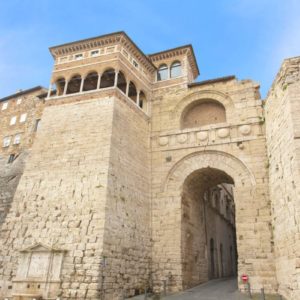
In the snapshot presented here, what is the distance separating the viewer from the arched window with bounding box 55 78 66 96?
56.3ft

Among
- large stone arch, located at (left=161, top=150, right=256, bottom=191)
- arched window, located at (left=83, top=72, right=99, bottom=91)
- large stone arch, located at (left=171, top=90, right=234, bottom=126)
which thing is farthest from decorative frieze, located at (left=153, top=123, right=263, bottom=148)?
arched window, located at (left=83, top=72, right=99, bottom=91)

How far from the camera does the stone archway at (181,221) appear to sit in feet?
43.0

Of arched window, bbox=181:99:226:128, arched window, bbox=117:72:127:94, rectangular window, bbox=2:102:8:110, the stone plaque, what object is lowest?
the stone plaque

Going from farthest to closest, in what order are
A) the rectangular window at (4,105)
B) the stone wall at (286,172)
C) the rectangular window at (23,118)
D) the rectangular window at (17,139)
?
A: the rectangular window at (4,105) < the rectangular window at (23,118) < the rectangular window at (17,139) < the stone wall at (286,172)

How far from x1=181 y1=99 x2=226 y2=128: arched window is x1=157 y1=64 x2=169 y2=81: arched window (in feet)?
8.91

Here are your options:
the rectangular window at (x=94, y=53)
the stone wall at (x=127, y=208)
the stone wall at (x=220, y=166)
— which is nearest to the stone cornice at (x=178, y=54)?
the stone wall at (x=220, y=166)

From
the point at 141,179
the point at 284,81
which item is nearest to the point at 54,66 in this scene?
the point at 141,179

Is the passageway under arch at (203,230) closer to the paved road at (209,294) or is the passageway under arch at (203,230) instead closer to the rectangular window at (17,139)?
the paved road at (209,294)

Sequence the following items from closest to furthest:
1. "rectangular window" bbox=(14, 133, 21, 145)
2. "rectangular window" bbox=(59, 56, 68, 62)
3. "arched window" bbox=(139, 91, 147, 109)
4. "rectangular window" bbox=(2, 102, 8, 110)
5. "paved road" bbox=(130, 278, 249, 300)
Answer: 1. "paved road" bbox=(130, 278, 249, 300)
2. "rectangular window" bbox=(59, 56, 68, 62)
3. "arched window" bbox=(139, 91, 147, 109)
4. "rectangular window" bbox=(14, 133, 21, 145)
5. "rectangular window" bbox=(2, 102, 8, 110)

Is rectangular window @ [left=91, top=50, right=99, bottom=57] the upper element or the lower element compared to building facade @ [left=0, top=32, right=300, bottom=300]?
upper

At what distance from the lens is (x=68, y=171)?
1383 centimetres

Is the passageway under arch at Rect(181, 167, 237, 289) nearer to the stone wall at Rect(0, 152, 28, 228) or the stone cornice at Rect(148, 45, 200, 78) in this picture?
the stone cornice at Rect(148, 45, 200, 78)

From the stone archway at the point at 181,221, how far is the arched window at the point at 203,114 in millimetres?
2144

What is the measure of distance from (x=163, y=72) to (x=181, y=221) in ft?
29.6
